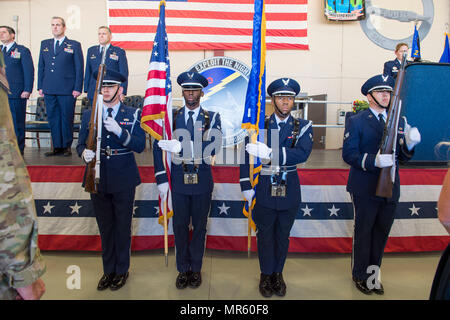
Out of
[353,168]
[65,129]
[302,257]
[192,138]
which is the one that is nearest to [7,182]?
[192,138]

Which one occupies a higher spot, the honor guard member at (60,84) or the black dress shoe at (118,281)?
the honor guard member at (60,84)

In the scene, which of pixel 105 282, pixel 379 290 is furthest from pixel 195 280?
pixel 379 290

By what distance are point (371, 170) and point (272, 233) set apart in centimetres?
88

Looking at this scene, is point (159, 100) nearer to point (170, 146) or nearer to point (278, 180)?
point (170, 146)

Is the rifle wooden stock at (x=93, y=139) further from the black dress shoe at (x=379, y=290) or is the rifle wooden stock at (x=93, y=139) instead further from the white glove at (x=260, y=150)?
the black dress shoe at (x=379, y=290)

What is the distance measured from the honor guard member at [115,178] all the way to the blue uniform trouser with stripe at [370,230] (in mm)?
1810

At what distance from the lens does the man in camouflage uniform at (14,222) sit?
0.84 m

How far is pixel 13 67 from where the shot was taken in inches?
152

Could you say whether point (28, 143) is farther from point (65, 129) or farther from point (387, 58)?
point (387, 58)

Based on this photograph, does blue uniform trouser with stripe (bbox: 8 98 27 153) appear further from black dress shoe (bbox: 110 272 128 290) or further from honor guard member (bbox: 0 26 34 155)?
black dress shoe (bbox: 110 272 128 290)

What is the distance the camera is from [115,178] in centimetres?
233

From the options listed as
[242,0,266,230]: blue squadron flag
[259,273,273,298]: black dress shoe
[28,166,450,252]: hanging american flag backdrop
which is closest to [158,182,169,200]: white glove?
[242,0,266,230]: blue squadron flag

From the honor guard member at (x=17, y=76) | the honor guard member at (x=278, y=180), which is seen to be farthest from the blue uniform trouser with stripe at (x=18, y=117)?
the honor guard member at (x=278, y=180)

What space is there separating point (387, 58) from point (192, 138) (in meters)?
6.87
